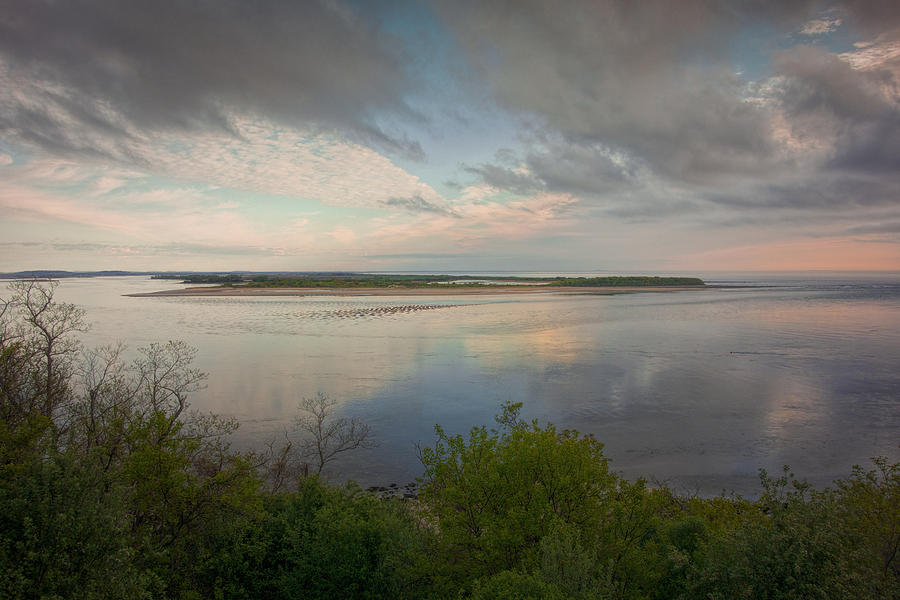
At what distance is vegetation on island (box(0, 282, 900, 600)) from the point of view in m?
10.2

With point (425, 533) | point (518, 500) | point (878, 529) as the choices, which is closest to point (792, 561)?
point (878, 529)

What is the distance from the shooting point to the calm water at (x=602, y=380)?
21.6 metres

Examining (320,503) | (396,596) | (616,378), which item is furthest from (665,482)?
(616,378)

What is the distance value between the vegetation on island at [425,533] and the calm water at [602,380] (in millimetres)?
4906

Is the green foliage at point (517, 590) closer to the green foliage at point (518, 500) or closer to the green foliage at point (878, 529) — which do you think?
the green foliage at point (518, 500)

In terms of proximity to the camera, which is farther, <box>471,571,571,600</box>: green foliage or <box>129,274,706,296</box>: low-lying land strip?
<box>129,274,706,296</box>: low-lying land strip

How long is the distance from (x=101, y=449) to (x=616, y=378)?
3151 cm

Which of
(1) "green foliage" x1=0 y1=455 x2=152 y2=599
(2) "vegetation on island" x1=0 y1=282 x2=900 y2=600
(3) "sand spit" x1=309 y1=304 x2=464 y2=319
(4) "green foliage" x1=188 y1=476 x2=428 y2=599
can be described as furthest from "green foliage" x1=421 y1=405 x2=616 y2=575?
(3) "sand spit" x1=309 y1=304 x2=464 y2=319

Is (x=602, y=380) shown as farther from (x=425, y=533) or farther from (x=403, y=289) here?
(x=403, y=289)

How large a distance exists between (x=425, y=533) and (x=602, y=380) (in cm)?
2264

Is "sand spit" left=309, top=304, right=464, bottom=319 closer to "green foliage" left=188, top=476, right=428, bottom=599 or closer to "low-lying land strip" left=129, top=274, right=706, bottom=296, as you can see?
"low-lying land strip" left=129, top=274, right=706, bottom=296

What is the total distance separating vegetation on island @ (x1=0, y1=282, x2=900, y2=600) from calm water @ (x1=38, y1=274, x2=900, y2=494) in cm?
491

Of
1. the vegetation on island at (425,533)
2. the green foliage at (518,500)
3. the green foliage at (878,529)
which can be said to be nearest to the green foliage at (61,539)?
the vegetation on island at (425,533)

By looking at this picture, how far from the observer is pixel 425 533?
1511cm
